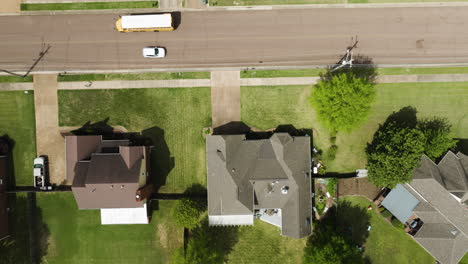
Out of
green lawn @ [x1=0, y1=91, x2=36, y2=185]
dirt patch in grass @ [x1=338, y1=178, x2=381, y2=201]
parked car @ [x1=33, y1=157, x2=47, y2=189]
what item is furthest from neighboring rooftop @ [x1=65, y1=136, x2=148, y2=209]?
dirt patch in grass @ [x1=338, y1=178, x2=381, y2=201]

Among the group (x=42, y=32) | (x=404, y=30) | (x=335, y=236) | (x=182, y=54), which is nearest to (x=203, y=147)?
(x=182, y=54)

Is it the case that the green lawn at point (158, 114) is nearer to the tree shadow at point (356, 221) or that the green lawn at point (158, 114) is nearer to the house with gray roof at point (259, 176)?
the house with gray roof at point (259, 176)

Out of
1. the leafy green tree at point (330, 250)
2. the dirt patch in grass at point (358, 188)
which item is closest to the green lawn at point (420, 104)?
the dirt patch in grass at point (358, 188)

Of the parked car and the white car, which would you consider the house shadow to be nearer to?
the white car

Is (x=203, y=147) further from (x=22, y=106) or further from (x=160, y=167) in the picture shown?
(x=22, y=106)

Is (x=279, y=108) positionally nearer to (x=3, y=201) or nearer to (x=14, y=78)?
(x=14, y=78)
